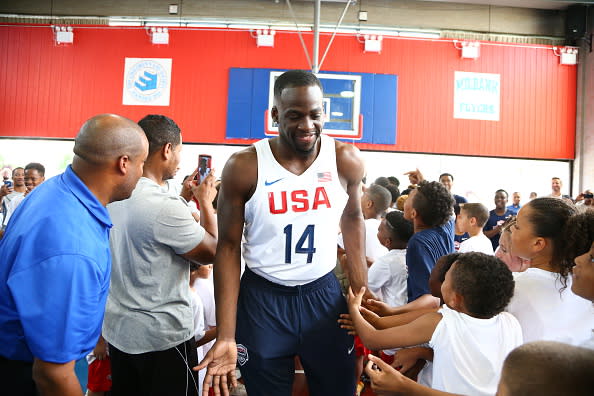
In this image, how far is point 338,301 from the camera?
2.09 metres

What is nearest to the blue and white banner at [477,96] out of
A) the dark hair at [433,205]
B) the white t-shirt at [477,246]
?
the white t-shirt at [477,246]

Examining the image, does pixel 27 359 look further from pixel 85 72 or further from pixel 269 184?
pixel 85 72

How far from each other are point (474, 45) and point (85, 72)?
909cm

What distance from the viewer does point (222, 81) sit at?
1087 cm

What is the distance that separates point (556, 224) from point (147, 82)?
10.3 meters

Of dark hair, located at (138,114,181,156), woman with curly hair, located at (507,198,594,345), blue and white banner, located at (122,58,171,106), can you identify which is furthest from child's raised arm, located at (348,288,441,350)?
blue and white banner, located at (122,58,171,106)

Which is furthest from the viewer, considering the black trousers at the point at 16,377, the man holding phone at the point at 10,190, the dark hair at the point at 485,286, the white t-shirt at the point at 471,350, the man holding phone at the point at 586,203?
the man holding phone at the point at 10,190

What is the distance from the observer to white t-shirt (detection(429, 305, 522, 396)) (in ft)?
5.80

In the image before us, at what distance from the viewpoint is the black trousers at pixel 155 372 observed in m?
2.15

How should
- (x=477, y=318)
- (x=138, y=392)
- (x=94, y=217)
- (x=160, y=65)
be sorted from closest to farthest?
(x=94, y=217) < (x=477, y=318) < (x=138, y=392) < (x=160, y=65)

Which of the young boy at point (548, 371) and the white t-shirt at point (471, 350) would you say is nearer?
the young boy at point (548, 371)

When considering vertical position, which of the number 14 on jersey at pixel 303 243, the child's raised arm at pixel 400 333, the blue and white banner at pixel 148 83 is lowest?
the child's raised arm at pixel 400 333

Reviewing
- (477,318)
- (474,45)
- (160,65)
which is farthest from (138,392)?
(474,45)

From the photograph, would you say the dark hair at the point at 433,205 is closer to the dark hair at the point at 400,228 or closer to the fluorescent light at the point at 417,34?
the dark hair at the point at 400,228
